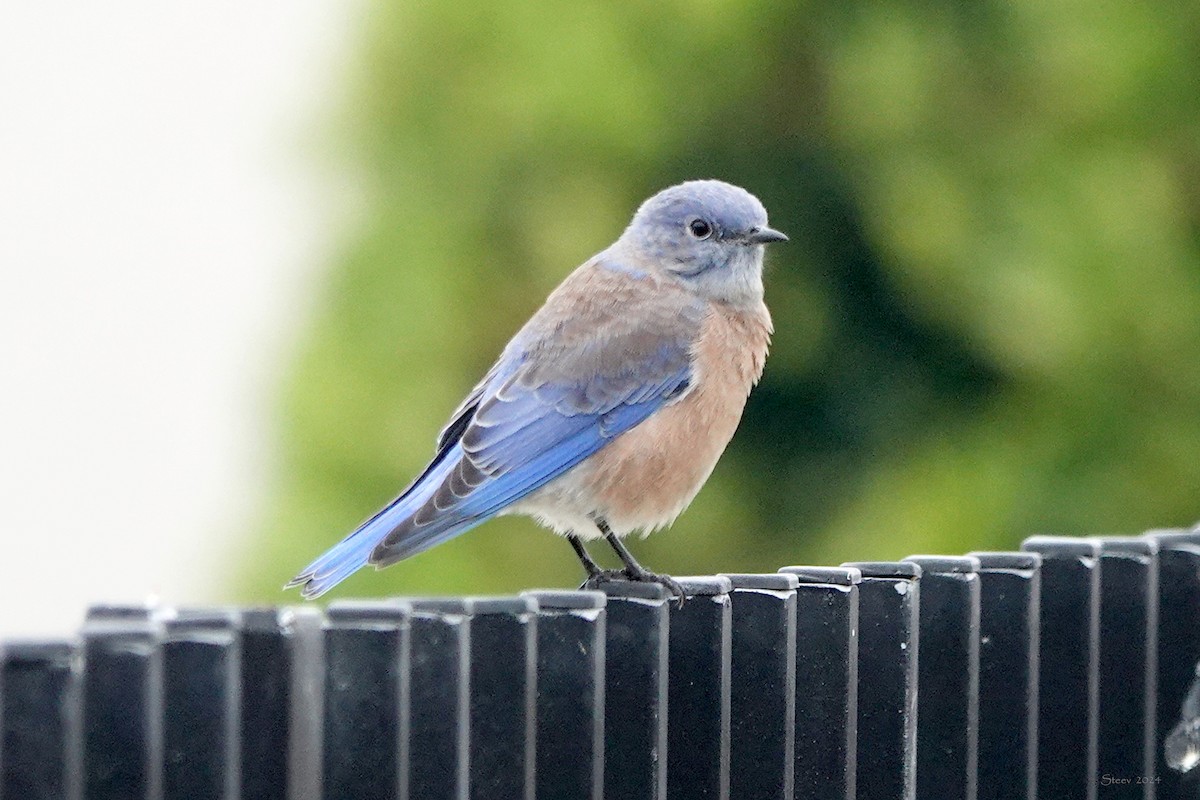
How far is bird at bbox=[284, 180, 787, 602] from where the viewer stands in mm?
4105

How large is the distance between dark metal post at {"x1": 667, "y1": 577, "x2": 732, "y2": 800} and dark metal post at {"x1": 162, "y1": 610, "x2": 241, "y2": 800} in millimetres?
879

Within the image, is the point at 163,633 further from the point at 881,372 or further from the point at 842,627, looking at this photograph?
the point at 881,372

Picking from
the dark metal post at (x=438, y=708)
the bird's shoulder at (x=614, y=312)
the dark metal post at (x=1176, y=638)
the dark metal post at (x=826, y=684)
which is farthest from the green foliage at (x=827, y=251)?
the dark metal post at (x=438, y=708)

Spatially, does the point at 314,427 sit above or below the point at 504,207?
below

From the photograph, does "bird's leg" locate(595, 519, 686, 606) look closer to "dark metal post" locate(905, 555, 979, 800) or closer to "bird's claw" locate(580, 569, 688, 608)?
"bird's claw" locate(580, 569, 688, 608)

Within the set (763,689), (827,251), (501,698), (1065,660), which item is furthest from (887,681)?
(827,251)

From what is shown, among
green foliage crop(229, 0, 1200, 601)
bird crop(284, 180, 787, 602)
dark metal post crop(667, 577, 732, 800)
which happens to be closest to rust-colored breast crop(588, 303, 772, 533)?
bird crop(284, 180, 787, 602)

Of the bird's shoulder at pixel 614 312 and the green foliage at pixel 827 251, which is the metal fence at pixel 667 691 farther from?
the green foliage at pixel 827 251

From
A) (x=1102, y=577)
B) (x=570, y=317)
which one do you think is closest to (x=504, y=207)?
(x=570, y=317)

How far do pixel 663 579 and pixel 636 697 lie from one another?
1.75 ft

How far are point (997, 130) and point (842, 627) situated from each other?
3.73 m

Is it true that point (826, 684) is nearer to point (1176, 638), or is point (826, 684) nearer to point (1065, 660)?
point (1065, 660)

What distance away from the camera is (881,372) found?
21.1 feet

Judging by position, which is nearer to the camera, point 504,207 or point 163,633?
point 163,633
